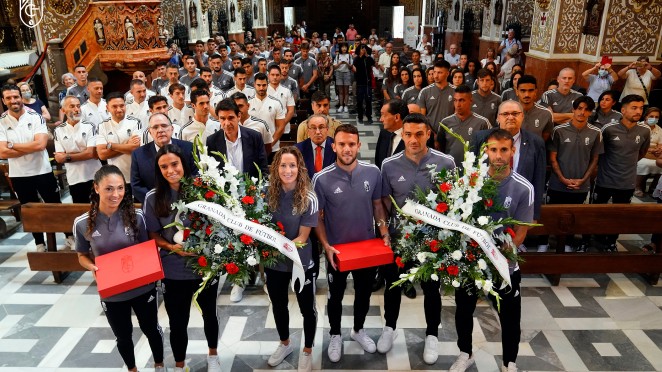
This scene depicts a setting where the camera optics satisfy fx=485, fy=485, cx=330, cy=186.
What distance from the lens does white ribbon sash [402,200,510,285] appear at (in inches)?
109

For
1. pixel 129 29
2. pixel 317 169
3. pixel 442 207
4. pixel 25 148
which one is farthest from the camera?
pixel 129 29

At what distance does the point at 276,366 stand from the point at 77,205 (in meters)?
2.41

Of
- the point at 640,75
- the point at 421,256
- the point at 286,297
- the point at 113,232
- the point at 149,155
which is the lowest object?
the point at 286,297

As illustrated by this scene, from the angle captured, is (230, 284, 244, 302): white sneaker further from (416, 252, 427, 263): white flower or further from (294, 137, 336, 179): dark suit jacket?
(416, 252, 427, 263): white flower

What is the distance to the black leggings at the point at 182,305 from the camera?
3.17 m

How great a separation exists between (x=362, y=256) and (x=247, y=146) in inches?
65.1

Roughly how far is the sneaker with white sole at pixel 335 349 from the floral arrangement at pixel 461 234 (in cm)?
106

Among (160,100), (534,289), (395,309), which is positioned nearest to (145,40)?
(160,100)

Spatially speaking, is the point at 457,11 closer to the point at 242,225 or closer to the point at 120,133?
the point at 120,133

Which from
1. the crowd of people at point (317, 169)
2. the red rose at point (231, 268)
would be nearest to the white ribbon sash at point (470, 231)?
the crowd of people at point (317, 169)

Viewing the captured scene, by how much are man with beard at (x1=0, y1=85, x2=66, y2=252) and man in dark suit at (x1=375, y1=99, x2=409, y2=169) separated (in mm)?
3496

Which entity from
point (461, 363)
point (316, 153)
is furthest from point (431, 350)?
point (316, 153)

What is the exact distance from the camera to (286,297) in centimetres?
346

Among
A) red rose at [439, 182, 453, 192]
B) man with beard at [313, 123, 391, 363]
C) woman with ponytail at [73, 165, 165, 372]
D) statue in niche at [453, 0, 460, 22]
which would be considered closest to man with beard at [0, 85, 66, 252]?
woman with ponytail at [73, 165, 165, 372]
